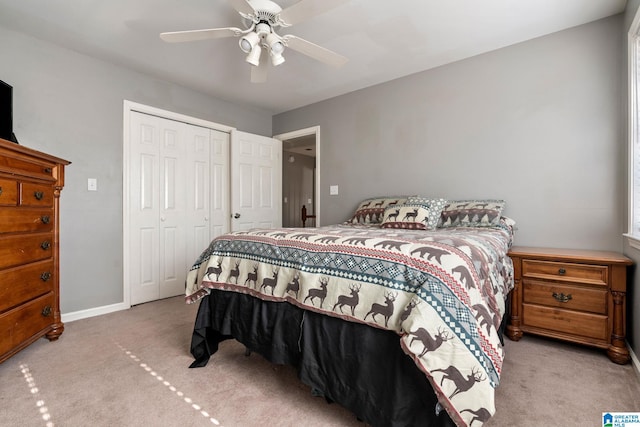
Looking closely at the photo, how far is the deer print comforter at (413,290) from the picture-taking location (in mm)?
950

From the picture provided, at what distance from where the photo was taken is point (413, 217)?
2516mm

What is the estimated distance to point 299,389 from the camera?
158 centimetres

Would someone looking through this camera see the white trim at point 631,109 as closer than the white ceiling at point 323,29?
Yes

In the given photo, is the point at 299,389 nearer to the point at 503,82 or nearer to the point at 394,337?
the point at 394,337

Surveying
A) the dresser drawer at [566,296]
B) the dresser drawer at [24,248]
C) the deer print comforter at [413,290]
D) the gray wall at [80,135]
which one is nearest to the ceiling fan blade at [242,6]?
the deer print comforter at [413,290]

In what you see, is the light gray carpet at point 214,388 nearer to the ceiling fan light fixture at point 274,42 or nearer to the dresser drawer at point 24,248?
the dresser drawer at point 24,248

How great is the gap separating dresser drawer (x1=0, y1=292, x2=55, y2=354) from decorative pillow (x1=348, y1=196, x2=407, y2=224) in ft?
8.38

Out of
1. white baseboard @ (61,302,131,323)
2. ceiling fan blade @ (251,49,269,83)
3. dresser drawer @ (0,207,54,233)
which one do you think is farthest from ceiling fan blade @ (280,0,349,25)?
white baseboard @ (61,302,131,323)

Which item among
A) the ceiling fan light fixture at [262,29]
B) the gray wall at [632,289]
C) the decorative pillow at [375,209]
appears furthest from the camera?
the decorative pillow at [375,209]

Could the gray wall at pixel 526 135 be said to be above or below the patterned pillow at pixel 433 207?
above

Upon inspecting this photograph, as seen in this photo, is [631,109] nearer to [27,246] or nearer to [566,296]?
[566,296]

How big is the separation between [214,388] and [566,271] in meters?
2.33

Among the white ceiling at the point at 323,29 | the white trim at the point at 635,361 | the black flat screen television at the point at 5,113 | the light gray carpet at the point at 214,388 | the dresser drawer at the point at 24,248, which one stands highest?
the white ceiling at the point at 323,29

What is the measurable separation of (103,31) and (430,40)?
268cm
